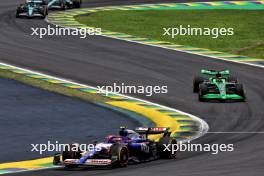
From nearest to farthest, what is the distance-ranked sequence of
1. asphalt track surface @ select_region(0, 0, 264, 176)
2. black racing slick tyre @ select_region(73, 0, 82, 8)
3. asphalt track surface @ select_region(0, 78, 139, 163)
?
asphalt track surface @ select_region(0, 0, 264, 176) < asphalt track surface @ select_region(0, 78, 139, 163) < black racing slick tyre @ select_region(73, 0, 82, 8)

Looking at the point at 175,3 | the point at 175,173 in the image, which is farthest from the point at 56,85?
the point at 175,3

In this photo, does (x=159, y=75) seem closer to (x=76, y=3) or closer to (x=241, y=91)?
(x=241, y=91)

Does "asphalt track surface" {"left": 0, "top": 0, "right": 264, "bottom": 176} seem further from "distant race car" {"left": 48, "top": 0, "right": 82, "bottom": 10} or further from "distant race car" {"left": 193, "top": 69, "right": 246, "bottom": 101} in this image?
"distant race car" {"left": 48, "top": 0, "right": 82, "bottom": 10}

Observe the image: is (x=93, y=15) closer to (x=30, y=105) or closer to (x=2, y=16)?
(x=2, y=16)

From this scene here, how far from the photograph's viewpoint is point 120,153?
78.1 feet

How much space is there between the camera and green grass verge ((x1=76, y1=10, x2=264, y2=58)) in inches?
2002

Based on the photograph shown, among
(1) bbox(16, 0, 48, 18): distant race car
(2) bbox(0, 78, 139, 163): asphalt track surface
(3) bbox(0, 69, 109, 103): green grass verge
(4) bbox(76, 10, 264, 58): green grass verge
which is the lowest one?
(2) bbox(0, 78, 139, 163): asphalt track surface

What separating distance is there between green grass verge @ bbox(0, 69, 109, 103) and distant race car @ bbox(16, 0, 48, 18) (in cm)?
1721

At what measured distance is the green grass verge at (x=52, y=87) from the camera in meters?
36.3

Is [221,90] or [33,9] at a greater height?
[33,9]

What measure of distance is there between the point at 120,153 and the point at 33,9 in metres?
35.9

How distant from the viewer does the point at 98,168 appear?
79.0ft

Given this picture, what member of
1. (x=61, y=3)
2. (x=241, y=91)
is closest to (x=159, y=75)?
(x=241, y=91)

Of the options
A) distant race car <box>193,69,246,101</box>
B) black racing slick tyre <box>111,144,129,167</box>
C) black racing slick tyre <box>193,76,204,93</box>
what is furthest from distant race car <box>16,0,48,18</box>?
black racing slick tyre <box>111,144,129,167</box>
